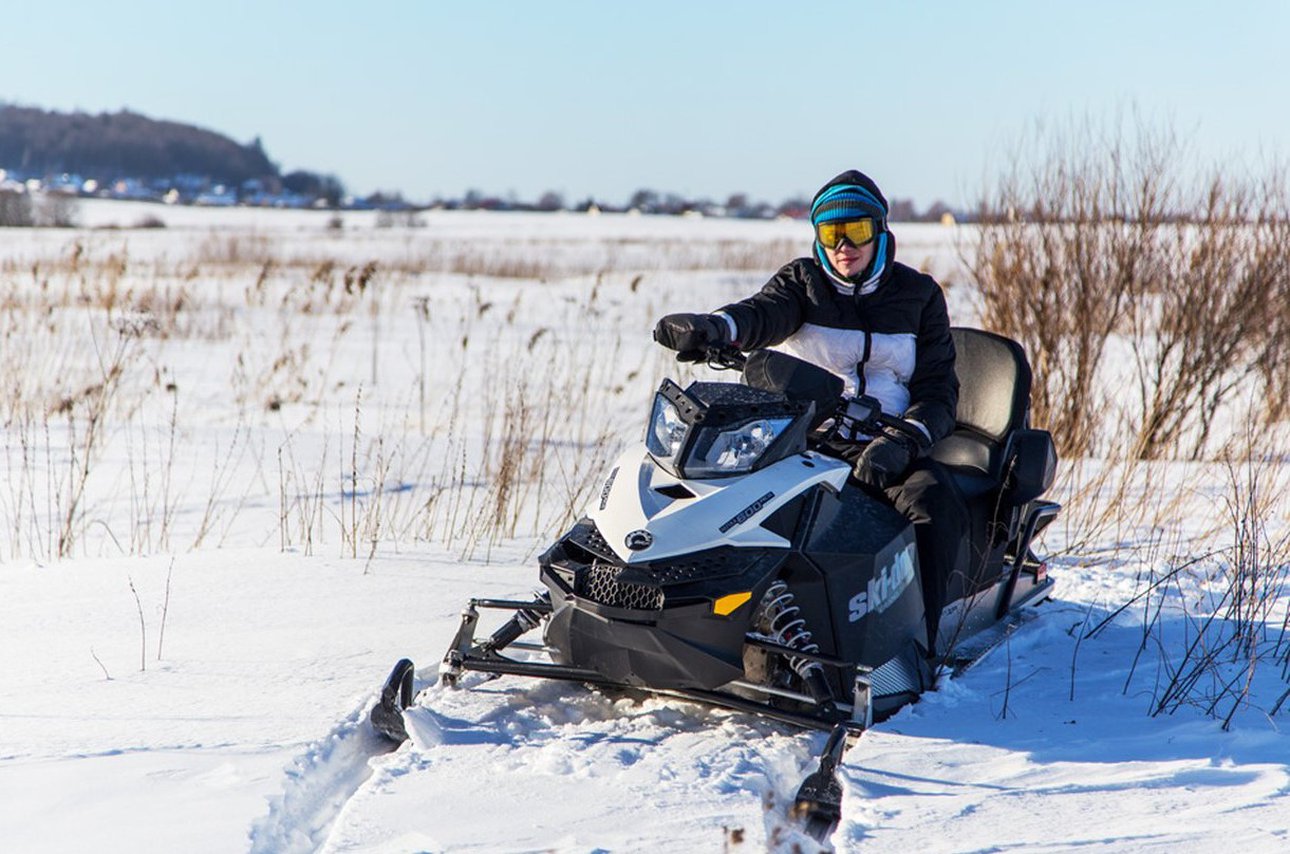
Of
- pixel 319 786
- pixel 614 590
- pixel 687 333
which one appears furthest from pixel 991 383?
pixel 319 786

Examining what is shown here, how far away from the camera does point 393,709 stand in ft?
11.3

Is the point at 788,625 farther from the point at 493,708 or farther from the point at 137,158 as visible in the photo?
the point at 137,158

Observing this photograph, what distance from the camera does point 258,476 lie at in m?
7.40

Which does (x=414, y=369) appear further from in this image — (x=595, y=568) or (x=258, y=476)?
(x=595, y=568)

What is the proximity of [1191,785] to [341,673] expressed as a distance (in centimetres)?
240

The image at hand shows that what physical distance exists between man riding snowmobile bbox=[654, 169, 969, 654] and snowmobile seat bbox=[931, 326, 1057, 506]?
37 cm

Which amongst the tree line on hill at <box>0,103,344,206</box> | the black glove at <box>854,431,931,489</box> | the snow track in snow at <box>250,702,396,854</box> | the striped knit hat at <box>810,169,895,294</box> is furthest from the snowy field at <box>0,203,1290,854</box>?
the tree line on hill at <box>0,103,344,206</box>

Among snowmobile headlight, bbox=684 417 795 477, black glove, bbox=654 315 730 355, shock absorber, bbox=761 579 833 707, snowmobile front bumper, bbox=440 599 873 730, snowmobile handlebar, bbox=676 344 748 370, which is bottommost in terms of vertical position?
snowmobile front bumper, bbox=440 599 873 730

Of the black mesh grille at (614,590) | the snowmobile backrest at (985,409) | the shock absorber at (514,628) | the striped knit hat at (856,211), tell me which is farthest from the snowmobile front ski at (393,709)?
the snowmobile backrest at (985,409)

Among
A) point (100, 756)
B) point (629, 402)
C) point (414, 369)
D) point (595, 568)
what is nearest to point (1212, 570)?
point (595, 568)

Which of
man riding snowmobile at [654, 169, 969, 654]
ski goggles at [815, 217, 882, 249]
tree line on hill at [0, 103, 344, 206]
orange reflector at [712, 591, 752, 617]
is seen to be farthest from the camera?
tree line on hill at [0, 103, 344, 206]

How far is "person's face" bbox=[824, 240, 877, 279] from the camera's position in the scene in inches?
160

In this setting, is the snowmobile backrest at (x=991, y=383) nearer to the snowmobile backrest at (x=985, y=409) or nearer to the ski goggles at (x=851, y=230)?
the snowmobile backrest at (x=985, y=409)

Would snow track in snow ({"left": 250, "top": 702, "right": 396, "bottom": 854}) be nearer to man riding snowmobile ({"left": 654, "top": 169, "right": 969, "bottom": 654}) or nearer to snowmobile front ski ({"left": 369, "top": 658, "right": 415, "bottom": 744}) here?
snowmobile front ski ({"left": 369, "top": 658, "right": 415, "bottom": 744})
